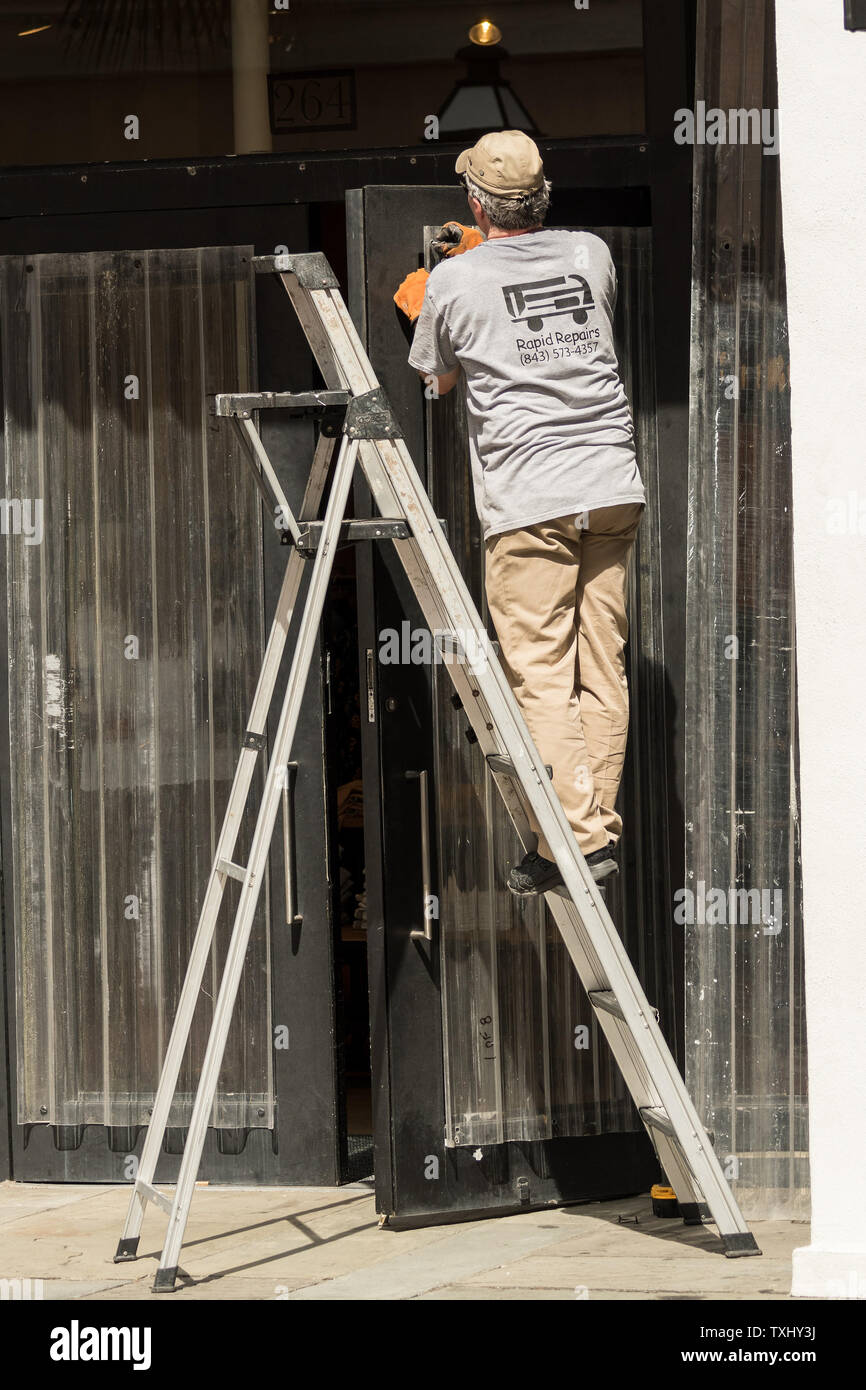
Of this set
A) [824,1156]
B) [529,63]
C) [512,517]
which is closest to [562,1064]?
[824,1156]

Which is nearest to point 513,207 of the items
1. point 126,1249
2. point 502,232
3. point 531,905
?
point 502,232

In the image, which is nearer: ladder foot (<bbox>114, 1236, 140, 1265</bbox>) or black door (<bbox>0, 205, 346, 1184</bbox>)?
ladder foot (<bbox>114, 1236, 140, 1265</bbox>)

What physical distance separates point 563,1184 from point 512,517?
1.84 metres

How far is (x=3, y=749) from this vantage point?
4934 mm

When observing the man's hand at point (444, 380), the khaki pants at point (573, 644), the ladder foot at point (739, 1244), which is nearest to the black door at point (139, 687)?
the man's hand at point (444, 380)

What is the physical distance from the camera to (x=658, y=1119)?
12.4 ft

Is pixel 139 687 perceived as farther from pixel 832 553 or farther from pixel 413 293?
pixel 832 553

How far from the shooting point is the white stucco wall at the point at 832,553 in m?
3.48

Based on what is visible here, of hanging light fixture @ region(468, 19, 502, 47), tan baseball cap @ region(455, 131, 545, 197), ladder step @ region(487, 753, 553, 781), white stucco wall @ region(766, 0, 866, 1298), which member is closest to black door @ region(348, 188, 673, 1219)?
tan baseball cap @ region(455, 131, 545, 197)

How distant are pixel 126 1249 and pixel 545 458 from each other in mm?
2136

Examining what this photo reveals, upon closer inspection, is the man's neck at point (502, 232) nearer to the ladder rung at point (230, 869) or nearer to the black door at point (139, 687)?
the black door at point (139, 687)

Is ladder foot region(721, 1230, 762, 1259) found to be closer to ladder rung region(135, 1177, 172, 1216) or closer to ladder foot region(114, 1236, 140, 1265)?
ladder rung region(135, 1177, 172, 1216)
